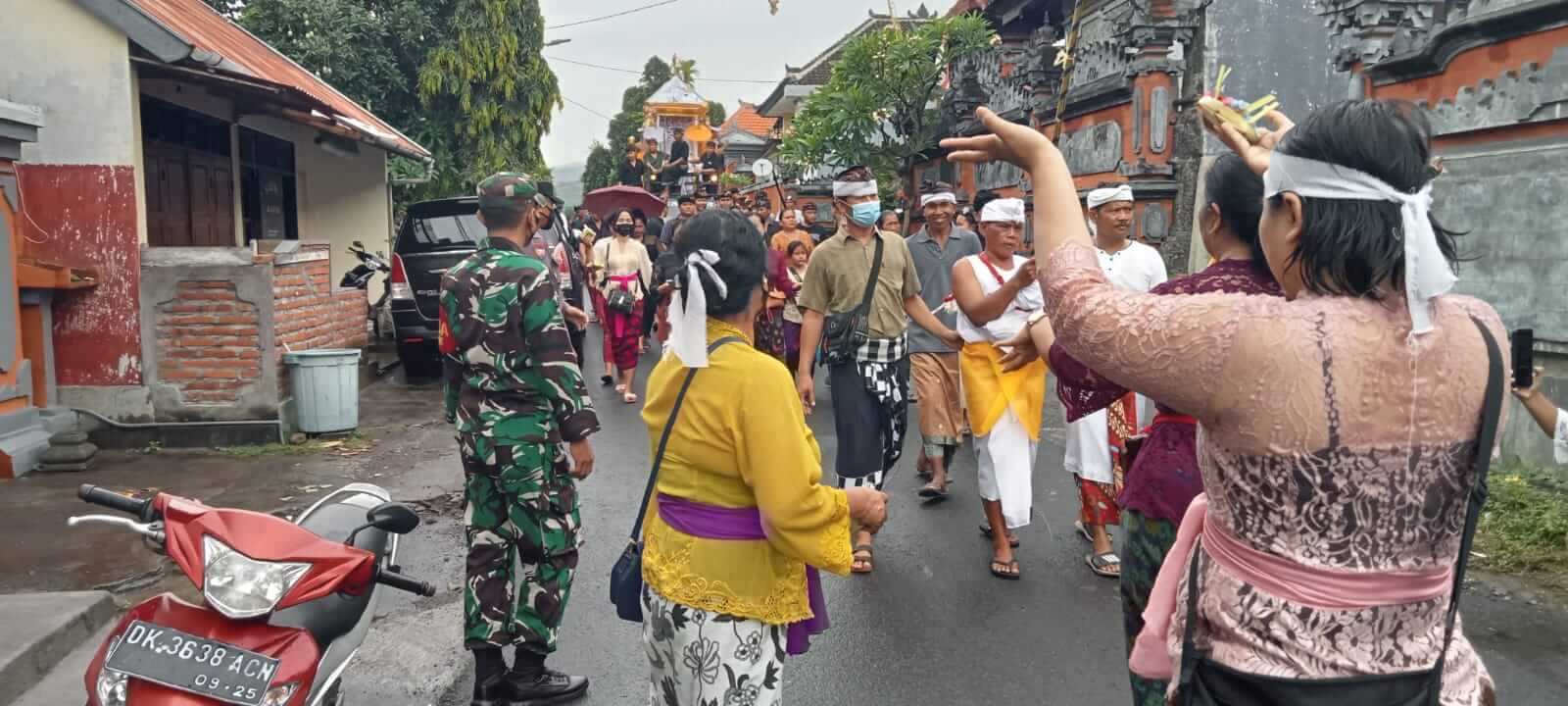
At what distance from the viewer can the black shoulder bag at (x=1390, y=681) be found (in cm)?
167

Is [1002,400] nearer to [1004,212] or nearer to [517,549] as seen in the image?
[1004,212]

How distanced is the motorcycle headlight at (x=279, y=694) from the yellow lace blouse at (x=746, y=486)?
0.97 metres

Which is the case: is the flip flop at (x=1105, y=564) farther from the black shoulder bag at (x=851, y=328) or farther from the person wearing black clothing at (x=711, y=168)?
the person wearing black clothing at (x=711, y=168)

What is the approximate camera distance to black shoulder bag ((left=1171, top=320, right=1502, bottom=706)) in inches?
65.9

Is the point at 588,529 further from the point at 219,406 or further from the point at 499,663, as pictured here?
the point at 219,406

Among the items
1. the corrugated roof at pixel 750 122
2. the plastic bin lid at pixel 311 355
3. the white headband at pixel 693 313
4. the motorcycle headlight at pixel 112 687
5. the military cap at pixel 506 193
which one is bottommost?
the motorcycle headlight at pixel 112 687

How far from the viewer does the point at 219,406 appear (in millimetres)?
7898

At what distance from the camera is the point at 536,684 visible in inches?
155

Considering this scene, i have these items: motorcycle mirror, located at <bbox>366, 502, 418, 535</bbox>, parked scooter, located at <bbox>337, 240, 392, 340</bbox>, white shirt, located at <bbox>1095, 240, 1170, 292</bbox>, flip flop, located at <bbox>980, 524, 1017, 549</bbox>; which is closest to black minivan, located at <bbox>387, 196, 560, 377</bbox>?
parked scooter, located at <bbox>337, 240, 392, 340</bbox>

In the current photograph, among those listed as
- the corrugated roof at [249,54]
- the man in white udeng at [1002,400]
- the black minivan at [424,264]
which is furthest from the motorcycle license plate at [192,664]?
the black minivan at [424,264]

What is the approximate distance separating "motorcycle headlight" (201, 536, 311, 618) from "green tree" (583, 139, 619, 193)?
5299 cm

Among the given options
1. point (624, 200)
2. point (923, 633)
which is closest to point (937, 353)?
point (923, 633)

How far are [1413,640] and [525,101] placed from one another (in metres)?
20.6

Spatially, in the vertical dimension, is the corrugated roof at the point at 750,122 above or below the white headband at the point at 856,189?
above
